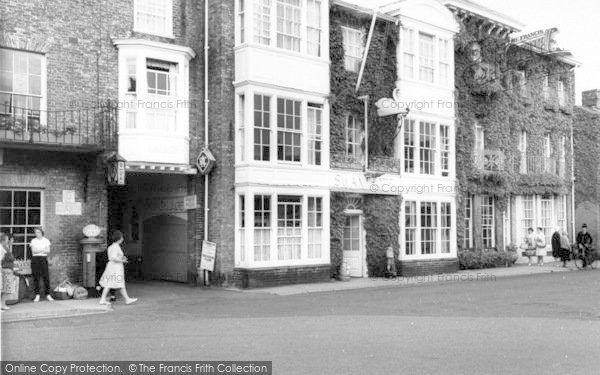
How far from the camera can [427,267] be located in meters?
24.3

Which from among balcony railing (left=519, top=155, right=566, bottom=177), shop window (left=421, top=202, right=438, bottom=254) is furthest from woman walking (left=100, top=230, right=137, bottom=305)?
balcony railing (left=519, top=155, right=566, bottom=177)

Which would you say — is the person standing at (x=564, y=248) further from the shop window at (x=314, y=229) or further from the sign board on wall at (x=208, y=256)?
the sign board on wall at (x=208, y=256)

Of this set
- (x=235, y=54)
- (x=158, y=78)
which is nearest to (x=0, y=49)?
(x=158, y=78)

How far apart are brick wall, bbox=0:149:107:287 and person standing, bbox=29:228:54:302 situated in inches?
22.9

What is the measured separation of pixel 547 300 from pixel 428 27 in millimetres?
12535

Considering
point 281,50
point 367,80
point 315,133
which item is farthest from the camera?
point 367,80

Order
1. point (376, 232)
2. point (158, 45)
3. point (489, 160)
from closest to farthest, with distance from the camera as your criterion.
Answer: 1. point (158, 45)
2. point (376, 232)
3. point (489, 160)

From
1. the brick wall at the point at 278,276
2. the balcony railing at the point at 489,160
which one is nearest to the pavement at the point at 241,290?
the brick wall at the point at 278,276

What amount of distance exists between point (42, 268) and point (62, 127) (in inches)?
137

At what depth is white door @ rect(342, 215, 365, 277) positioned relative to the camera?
22922 millimetres

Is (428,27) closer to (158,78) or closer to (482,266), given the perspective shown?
(482,266)

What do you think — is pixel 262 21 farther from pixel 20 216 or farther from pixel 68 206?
pixel 20 216

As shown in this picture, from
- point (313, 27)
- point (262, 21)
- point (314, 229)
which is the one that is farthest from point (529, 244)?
point (262, 21)

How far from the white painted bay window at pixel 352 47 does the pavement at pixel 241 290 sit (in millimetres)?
7211
